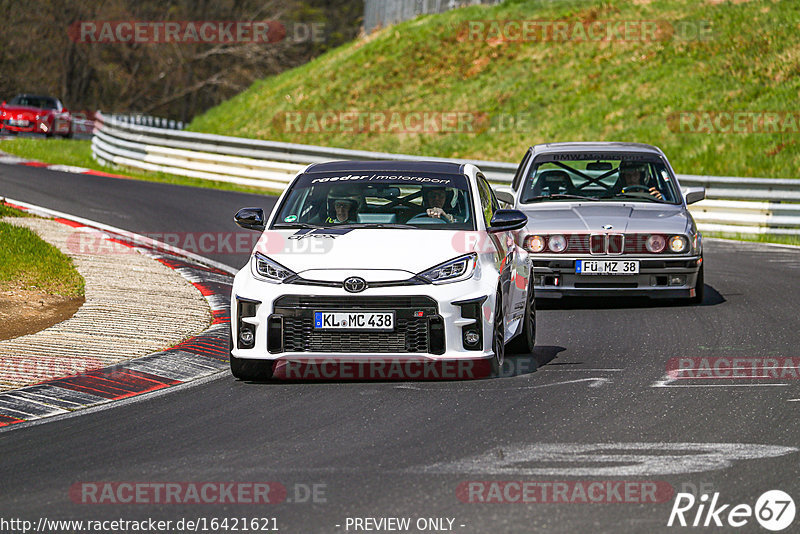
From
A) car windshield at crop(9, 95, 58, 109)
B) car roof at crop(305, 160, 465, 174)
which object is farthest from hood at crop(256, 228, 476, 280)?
car windshield at crop(9, 95, 58, 109)

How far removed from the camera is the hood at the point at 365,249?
27.9 ft

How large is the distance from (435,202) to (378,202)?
0.43 metres

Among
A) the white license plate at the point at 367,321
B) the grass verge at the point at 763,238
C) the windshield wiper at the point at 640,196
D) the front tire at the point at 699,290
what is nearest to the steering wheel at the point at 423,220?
the white license plate at the point at 367,321

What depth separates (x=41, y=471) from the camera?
631 cm

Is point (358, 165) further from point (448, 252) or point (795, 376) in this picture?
point (795, 376)

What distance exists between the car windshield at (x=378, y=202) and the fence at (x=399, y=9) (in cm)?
3344

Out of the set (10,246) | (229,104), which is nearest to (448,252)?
(10,246)

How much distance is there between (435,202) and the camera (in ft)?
31.3

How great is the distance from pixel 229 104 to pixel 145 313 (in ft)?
116

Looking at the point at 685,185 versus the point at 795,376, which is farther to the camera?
the point at 685,185

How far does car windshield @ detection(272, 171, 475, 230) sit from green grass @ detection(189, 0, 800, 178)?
18608 millimetres

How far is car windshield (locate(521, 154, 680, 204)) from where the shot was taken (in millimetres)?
13587

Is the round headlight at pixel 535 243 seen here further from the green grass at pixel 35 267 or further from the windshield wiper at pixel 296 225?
the green grass at pixel 35 267

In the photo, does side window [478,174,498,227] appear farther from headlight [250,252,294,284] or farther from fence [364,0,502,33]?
fence [364,0,502,33]
